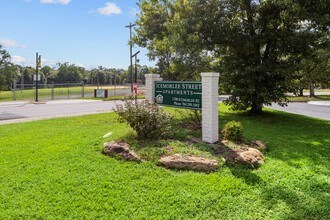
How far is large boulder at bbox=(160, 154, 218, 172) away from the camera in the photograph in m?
4.48

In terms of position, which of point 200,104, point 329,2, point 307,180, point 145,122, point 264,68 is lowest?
point 307,180

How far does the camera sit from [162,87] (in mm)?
7113

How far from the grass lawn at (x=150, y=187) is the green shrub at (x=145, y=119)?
0.33m

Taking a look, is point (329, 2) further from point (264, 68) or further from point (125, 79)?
point (125, 79)

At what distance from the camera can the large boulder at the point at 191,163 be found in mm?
4484

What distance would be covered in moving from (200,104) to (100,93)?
24.7 metres

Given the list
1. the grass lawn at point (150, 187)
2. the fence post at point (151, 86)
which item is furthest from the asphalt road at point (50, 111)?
the grass lawn at point (150, 187)

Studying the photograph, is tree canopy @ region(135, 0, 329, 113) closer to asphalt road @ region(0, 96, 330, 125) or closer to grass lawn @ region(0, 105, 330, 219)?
asphalt road @ region(0, 96, 330, 125)

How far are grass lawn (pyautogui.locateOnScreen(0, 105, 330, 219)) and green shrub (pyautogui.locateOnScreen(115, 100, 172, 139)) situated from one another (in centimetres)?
33

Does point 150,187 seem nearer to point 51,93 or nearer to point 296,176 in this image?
point 296,176

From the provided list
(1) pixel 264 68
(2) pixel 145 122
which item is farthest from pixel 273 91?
(2) pixel 145 122

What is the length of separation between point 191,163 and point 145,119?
1592mm

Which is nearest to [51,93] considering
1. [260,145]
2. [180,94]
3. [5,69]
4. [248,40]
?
[5,69]

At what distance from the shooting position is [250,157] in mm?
4828
